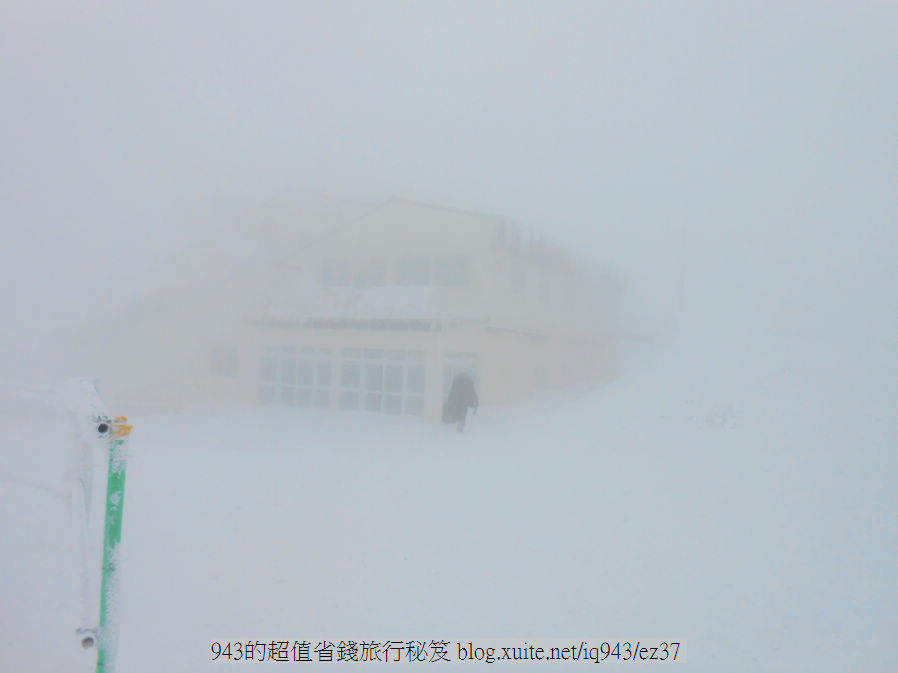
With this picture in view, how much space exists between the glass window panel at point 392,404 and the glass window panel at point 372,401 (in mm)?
24

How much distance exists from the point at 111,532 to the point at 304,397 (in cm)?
78

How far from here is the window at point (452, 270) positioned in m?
1.84

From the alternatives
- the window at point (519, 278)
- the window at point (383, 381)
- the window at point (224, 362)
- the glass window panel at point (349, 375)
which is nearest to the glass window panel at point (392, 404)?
the window at point (383, 381)

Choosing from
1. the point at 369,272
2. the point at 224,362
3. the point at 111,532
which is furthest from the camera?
the point at 224,362

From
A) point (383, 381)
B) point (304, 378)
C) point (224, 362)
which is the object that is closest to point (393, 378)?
point (383, 381)

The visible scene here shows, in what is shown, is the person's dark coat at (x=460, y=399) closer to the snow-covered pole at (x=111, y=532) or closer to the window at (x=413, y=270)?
the window at (x=413, y=270)

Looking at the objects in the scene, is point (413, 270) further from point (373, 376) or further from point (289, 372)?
point (289, 372)

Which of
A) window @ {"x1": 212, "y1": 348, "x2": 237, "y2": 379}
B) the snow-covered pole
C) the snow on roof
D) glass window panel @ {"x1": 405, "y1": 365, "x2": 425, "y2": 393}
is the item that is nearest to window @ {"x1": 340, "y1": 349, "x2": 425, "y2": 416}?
glass window panel @ {"x1": 405, "y1": 365, "x2": 425, "y2": 393}

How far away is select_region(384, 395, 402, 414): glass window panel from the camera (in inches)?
72.9

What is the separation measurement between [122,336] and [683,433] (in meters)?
1.93

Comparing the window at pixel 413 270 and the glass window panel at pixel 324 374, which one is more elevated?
the window at pixel 413 270

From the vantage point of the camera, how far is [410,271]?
187cm

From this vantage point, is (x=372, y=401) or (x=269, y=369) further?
(x=269, y=369)

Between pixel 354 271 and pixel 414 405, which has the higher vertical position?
pixel 354 271
